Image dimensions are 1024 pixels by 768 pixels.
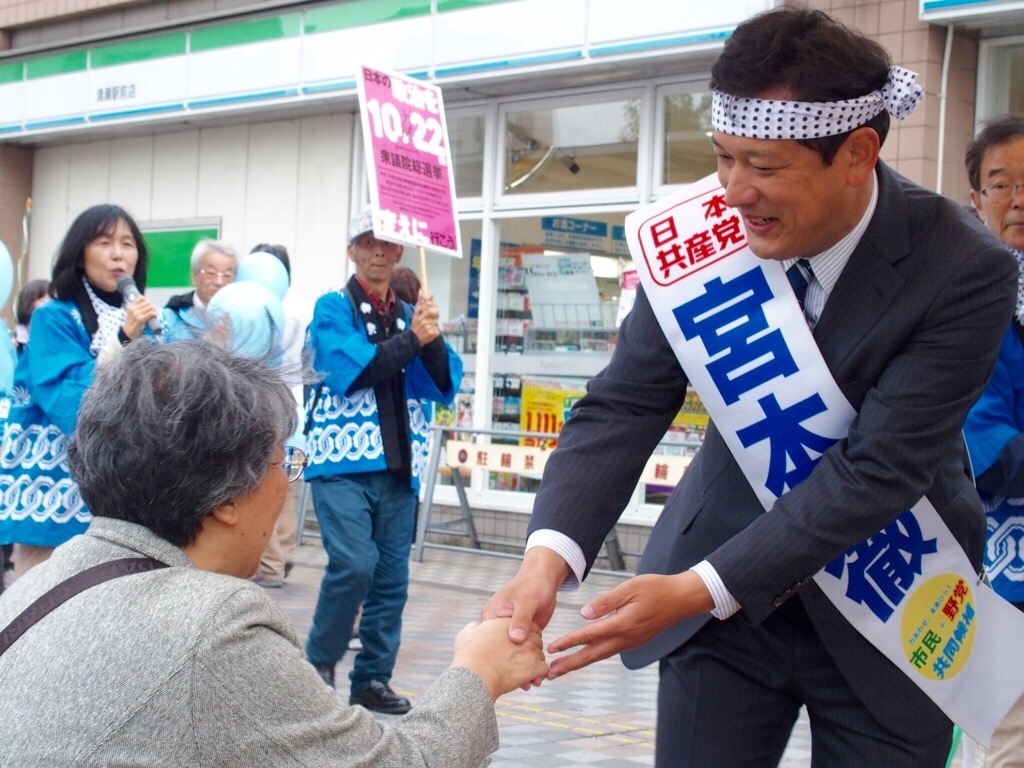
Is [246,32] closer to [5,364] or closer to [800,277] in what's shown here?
[5,364]

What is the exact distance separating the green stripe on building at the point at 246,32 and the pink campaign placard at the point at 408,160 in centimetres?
608

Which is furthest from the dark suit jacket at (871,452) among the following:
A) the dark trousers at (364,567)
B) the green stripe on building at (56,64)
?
the green stripe on building at (56,64)

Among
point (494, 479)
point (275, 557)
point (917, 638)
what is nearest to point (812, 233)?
point (917, 638)

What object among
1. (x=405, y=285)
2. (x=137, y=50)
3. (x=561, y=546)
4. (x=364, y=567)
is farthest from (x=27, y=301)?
(x=561, y=546)

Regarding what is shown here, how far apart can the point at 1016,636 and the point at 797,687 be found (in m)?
0.45

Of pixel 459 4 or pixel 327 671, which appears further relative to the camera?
pixel 459 4

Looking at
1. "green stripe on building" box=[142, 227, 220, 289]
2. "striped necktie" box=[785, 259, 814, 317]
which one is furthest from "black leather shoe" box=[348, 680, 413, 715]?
"green stripe on building" box=[142, 227, 220, 289]

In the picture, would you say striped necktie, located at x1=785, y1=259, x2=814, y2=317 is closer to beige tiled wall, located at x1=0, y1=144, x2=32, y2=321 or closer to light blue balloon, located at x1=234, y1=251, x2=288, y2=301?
light blue balloon, located at x1=234, y1=251, x2=288, y2=301

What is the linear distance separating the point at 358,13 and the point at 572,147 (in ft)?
7.87

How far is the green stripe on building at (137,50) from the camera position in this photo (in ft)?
44.8

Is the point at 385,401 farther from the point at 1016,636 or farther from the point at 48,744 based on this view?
the point at 48,744

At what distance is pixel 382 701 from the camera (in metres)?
5.63

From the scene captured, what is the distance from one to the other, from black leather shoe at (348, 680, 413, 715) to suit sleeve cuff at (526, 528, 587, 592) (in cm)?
324

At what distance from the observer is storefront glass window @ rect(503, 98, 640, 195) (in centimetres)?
1088
